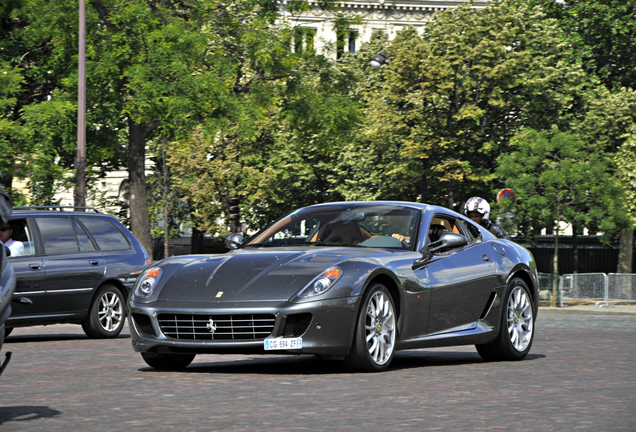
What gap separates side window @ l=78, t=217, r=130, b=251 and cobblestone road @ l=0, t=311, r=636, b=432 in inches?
152

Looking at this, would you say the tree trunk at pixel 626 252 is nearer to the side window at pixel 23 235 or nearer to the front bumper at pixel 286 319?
the side window at pixel 23 235

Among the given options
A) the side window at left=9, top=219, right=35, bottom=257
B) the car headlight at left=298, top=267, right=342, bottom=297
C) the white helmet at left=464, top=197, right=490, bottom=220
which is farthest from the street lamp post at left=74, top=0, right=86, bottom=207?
the car headlight at left=298, top=267, right=342, bottom=297

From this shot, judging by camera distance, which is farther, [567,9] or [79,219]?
[567,9]

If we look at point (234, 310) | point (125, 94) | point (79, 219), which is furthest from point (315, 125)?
point (234, 310)

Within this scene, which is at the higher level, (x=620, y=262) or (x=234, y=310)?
(x=234, y=310)

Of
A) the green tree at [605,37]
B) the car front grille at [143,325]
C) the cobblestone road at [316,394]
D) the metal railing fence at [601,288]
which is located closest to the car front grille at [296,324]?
the cobblestone road at [316,394]

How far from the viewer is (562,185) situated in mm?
35250

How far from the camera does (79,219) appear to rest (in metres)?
14.8

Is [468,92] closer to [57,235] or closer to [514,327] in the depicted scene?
[57,235]

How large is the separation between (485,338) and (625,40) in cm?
3789

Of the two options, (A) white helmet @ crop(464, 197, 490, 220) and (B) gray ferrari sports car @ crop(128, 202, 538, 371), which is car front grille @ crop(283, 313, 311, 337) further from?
(A) white helmet @ crop(464, 197, 490, 220)

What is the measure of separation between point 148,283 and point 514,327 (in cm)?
365

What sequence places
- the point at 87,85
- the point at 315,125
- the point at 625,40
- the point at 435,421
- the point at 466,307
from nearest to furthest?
the point at 435,421 → the point at 466,307 → the point at 87,85 → the point at 315,125 → the point at 625,40

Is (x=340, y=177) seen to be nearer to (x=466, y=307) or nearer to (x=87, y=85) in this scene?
(x=87, y=85)
